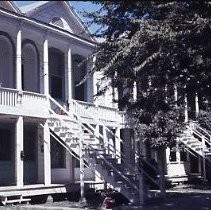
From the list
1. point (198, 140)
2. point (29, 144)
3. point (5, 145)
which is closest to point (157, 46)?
point (5, 145)

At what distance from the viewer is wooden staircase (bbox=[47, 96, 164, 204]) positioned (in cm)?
1959

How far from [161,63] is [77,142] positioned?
9992mm

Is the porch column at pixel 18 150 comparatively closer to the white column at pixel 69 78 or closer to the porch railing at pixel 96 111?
the porch railing at pixel 96 111

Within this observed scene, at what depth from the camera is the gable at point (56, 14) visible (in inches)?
923

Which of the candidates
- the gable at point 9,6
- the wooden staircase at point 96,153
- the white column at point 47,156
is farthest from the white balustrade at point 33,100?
the gable at point 9,6

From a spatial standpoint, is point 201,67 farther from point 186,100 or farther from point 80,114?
point 80,114

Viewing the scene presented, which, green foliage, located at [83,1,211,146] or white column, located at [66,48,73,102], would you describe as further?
white column, located at [66,48,73,102]

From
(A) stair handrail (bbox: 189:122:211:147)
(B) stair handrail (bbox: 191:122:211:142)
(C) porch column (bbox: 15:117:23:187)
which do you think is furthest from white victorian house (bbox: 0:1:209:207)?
(B) stair handrail (bbox: 191:122:211:142)

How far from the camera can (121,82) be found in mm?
13781

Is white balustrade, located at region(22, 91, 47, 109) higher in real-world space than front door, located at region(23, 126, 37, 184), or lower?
higher

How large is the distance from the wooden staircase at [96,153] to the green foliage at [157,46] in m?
5.77

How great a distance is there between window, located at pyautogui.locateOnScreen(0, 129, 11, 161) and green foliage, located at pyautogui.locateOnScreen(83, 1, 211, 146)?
28.8 ft

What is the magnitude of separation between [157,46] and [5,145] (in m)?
12.0

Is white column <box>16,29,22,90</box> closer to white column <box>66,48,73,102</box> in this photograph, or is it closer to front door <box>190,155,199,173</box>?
white column <box>66,48,73,102</box>
